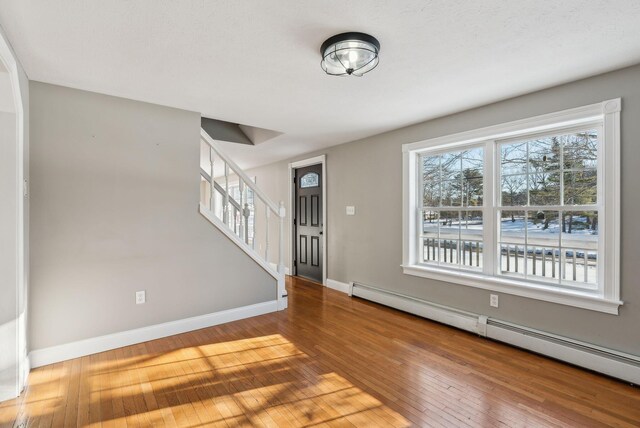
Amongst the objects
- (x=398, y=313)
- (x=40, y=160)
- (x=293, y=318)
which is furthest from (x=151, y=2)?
(x=398, y=313)

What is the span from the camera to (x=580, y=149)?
2713 mm

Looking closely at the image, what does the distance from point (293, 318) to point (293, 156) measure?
3.14 metres

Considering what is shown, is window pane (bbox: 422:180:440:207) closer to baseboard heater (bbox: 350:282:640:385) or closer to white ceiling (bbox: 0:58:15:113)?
baseboard heater (bbox: 350:282:640:385)

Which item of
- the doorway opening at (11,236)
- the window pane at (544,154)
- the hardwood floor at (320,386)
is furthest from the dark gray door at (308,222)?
the doorway opening at (11,236)

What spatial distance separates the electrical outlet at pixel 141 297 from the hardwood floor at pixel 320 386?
41 centimetres

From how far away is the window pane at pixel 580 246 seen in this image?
2.65 metres

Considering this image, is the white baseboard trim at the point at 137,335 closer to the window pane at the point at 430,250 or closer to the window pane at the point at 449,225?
the window pane at the point at 430,250

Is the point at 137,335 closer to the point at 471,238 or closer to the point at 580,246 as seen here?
the point at 471,238

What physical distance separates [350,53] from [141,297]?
2862 millimetres

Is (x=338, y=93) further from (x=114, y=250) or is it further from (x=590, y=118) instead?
(x=114, y=250)

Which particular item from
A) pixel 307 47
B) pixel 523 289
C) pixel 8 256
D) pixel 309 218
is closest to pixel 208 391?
pixel 8 256

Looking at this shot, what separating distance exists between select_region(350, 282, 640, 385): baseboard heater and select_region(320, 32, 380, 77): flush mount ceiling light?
2637mm

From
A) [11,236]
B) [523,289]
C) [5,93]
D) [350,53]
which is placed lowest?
[523,289]

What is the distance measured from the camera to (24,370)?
234 centimetres
